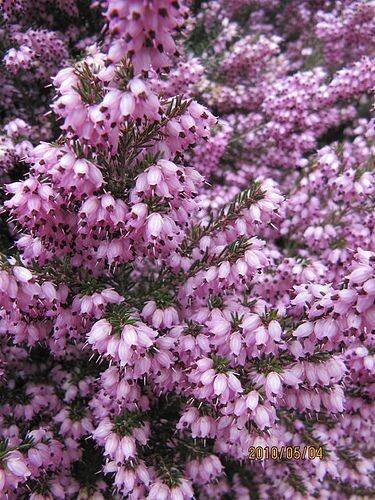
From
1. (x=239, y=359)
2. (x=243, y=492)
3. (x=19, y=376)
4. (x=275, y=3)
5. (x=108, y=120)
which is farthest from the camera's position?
(x=275, y=3)

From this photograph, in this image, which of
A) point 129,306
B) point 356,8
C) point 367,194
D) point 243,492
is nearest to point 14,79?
point 129,306

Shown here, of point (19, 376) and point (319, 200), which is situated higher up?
point (319, 200)

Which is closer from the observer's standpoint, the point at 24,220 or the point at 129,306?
the point at 24,220

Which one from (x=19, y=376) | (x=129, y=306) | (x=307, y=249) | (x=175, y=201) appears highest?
(x=175, y=201)

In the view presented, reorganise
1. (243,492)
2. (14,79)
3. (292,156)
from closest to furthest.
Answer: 1. (243,492)
2. (14,79)
3. (292,156)

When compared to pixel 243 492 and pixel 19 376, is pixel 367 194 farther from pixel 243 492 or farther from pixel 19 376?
pixel 19 376

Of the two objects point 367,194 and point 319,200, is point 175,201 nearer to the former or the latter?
point 367,194
